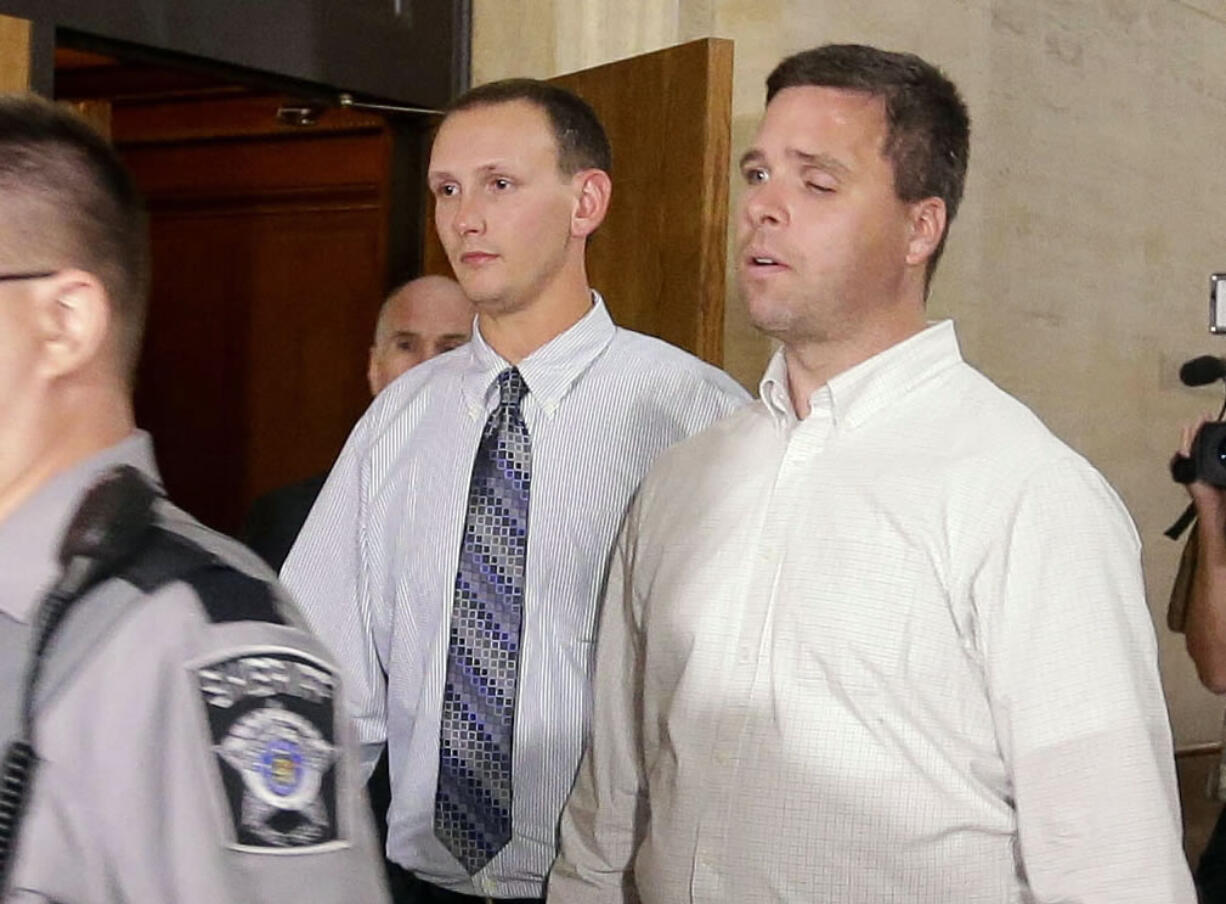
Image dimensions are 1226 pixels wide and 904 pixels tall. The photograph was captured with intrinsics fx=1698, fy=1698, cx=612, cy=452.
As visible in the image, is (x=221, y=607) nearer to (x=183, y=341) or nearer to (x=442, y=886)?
(x=442, y=886)

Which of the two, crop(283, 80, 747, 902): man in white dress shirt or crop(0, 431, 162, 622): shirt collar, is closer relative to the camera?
crop(0, 431, 162, 622): shirt collar

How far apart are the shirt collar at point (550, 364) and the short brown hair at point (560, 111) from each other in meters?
0.19

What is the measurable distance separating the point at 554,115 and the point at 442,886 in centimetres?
94

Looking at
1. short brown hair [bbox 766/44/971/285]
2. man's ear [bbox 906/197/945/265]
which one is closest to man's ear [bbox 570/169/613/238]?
short brown hair [bbox 766/44/971/285]

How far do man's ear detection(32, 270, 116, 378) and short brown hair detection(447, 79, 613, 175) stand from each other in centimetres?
113

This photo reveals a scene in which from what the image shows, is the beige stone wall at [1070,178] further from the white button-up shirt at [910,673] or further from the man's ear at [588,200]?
the white button-up shirt at [910,673]

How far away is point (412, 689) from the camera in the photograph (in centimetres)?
197

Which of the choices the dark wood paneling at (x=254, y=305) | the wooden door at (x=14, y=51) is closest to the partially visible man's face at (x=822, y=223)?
the wooden door at (x=14, y=51)

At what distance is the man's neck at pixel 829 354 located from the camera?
1.75 m

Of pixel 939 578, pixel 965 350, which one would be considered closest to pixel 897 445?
pixel 939 578

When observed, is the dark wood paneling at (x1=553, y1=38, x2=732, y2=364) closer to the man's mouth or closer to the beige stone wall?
the beige stone wall

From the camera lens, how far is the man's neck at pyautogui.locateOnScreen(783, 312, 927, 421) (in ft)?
5.75

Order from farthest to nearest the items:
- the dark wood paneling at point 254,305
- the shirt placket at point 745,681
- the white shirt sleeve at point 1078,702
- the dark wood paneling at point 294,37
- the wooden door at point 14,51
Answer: the dark wood paneling at point 254,305 → the dark wood paneling at point 294,37 → the wooden door at point 14,51 → the shirt placket at point 745,681 → the white shirt sleeve at point 1078,702

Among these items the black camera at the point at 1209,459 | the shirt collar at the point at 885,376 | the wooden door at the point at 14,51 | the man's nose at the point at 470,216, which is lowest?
the black camera at the point at 1209,459
